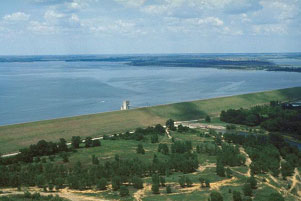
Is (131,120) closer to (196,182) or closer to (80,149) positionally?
(80,149)

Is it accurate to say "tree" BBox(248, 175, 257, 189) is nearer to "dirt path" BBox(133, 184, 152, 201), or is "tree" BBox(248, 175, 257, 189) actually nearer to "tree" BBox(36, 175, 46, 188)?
"dirt path" BBox(133, 184, 152, 201)

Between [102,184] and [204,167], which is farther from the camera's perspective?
[204,167]

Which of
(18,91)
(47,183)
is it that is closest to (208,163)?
(47,183)

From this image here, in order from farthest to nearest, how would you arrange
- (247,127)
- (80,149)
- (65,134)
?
(247,127), (65,134), (80,149)

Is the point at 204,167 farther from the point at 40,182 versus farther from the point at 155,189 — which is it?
the point at 40,182

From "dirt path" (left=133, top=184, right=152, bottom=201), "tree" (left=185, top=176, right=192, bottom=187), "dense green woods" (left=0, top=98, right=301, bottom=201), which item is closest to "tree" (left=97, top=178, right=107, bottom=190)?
"dense green woods" (left=0, top=98, right=301, bottom=201)

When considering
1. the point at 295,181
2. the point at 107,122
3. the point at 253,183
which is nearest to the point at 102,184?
the point at 253,183

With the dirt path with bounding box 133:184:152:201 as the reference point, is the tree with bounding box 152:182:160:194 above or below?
above

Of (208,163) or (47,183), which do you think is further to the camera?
(208,163)

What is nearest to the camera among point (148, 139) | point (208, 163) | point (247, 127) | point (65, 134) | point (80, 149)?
point (208, 163)
